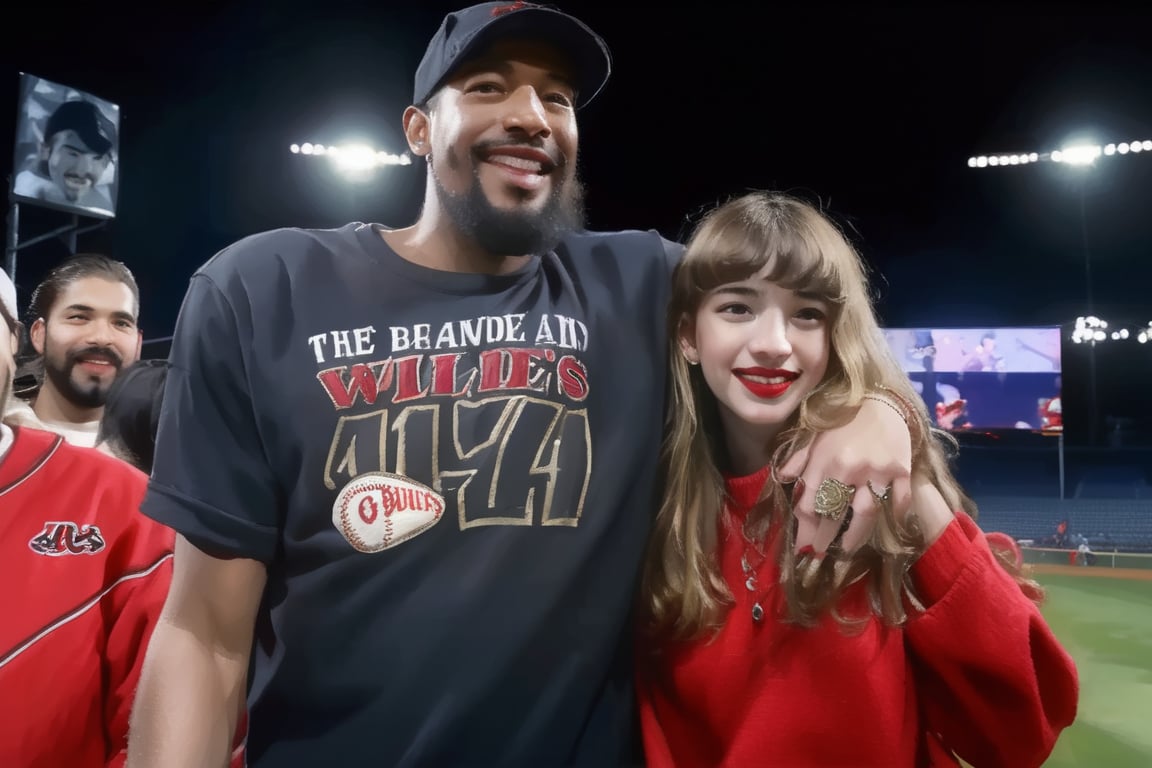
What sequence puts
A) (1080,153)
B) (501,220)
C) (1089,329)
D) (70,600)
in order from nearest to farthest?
(501,220) < (70,600) < (1080,153) < (1089,329)

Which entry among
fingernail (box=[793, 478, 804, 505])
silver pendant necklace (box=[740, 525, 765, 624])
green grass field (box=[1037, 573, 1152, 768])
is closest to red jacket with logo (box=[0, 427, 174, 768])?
silver pendant necklace (box=[740, 525, 765, 624])

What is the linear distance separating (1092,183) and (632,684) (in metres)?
22.7

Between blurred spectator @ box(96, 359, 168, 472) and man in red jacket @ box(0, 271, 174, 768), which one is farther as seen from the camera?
blurred spectator @ box(96, 359, 168, 472)

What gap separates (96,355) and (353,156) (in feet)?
38.9

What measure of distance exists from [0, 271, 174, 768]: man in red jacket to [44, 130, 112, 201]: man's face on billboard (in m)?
8.25

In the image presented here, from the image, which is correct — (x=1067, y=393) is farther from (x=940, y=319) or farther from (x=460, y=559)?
(x=460, y=559)

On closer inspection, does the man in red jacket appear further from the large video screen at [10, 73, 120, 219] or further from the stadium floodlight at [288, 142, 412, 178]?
the stadium floodlight at [288, 142, 412, 178]

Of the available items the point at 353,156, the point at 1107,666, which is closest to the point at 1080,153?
the point at 1107,666

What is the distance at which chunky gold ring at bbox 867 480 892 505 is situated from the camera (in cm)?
138

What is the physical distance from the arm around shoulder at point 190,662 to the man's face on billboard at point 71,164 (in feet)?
29.4

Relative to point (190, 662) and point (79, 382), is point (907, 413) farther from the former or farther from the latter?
point (79, 382)

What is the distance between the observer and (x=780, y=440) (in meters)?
1.58

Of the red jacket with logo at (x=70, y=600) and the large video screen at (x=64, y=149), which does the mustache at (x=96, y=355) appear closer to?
the red jacket with logo at (x=70, y=600)

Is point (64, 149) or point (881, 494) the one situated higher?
point (64, 149)
